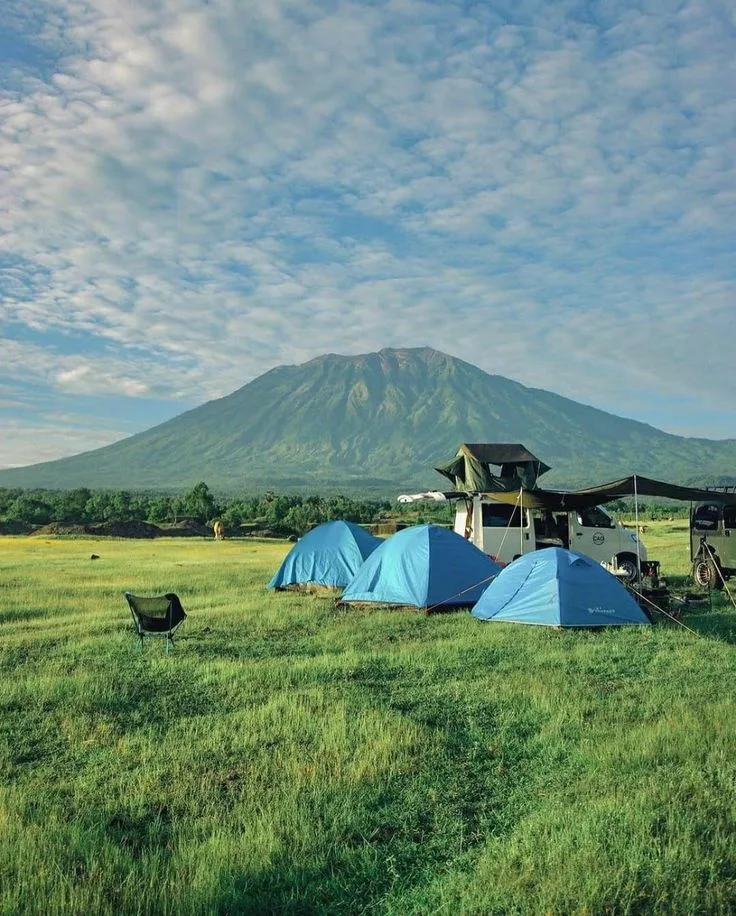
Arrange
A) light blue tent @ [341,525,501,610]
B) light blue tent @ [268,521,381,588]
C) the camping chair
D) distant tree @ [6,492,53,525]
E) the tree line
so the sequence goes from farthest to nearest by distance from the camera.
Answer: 1. distant tree @ [6,492,53,525]
2. the tree line
3. light blue tent @ [268,521,381,588]
4. light blue tent @ [341,525,501,610]
5. the camping chair

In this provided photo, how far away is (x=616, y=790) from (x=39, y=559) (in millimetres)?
28717

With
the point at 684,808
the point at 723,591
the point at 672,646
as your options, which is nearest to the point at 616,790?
the point at 684,808

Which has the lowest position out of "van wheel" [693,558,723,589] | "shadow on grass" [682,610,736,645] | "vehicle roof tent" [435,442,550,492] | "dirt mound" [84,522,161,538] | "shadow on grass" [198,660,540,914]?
"shadow on grass" [682,610,736,645]

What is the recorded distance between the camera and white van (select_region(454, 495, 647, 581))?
710 inches

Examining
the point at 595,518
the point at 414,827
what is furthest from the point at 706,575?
the point at 414,827

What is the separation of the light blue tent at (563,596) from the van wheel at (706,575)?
6.25 metres

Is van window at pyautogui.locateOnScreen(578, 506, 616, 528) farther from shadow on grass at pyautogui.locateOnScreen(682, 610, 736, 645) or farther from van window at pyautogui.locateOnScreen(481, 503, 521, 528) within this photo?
shadow on grass at pyautogui.locateOnScreen(682, 610, 736, 645)

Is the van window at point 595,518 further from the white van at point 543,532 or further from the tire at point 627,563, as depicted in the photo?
the tire at point 627,563

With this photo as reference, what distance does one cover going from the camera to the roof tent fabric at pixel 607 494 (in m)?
14.6

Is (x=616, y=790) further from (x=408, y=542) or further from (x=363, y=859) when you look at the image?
(x=408, y=542)

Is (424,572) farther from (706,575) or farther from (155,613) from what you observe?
(706,575)

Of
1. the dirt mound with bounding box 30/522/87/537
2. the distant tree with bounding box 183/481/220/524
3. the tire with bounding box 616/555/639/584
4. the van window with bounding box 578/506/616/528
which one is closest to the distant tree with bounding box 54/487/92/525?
the dirt mound with bounding box 30/522/87/537

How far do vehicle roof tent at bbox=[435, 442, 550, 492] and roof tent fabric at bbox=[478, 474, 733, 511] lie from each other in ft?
14.4

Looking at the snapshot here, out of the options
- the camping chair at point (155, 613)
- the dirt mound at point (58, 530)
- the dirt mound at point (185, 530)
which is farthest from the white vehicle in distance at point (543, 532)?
the dirt mound at point (58, 530)
